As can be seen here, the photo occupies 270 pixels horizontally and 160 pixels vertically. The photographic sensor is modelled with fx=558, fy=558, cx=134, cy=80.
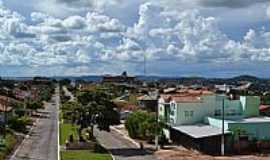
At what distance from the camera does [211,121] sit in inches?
2426

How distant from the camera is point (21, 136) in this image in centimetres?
6638

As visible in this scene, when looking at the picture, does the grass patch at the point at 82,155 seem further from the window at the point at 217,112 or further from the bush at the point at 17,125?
the bush at the point at 17,125

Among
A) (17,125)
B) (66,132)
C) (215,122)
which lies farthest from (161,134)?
(17,125)

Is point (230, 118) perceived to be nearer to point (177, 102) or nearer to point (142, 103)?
point (177, 102)

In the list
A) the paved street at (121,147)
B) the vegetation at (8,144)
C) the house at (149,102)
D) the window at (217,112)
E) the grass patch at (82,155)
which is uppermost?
the window at (217,112)

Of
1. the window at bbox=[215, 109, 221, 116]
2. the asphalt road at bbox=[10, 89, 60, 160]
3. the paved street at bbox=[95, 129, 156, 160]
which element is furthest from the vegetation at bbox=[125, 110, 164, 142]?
the asphalt road at bbox=[10, 89, 60, 160]

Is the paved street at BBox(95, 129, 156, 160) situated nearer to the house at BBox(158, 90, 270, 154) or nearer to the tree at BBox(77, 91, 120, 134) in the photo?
the tree at BBox(77, 91, 120, 134)

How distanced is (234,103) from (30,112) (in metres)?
48.8

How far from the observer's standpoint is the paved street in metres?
51.5

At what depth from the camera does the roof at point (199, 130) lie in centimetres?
5560

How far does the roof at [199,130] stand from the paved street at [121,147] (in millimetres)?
5383

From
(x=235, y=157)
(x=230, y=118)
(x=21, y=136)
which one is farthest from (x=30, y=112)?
(x=235, y=157)

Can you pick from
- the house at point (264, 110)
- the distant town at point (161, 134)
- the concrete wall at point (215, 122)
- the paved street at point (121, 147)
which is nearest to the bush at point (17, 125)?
the distant town at point (161, 134)

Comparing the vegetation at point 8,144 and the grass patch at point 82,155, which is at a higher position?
the vegetation at point 8,144
